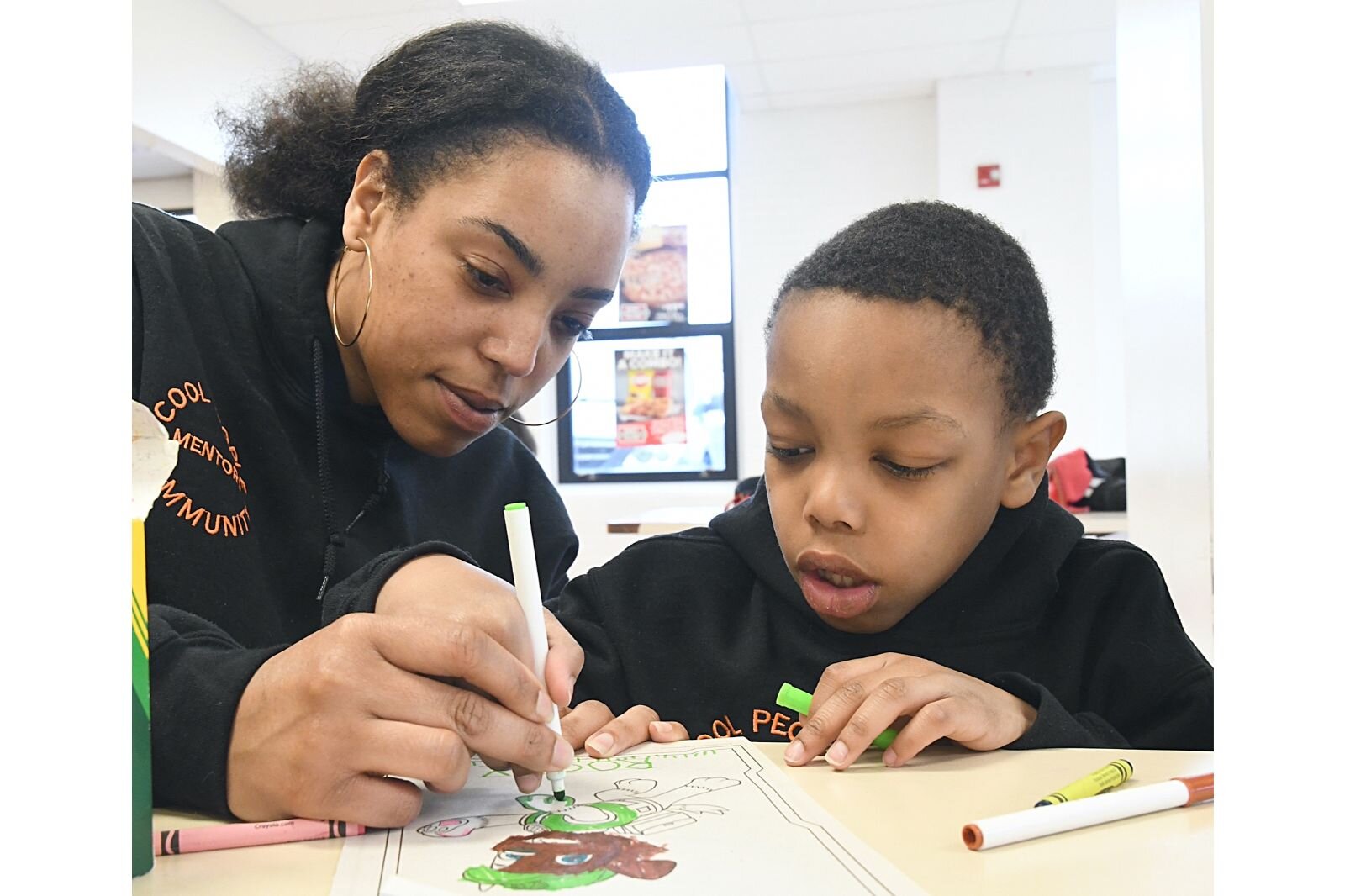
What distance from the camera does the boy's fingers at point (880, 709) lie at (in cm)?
66

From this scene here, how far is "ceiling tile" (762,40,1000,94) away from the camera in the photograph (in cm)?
496

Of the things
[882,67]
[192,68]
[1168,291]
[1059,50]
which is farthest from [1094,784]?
[1059,50]

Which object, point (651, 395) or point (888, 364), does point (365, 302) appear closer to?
point (888, 364)

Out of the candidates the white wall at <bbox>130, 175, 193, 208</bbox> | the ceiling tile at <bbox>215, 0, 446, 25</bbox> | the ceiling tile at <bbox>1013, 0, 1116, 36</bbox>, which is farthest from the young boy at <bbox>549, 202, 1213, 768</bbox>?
the white wall at <bbox>130, 175, 193, 208</bbox>

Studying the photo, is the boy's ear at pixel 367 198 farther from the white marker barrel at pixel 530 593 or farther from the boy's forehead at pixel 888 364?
the white marker barrel at pixel 530 593

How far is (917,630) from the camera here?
3.31 ft

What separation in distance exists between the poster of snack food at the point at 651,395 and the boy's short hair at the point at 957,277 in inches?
183

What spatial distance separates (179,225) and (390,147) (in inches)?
9.6

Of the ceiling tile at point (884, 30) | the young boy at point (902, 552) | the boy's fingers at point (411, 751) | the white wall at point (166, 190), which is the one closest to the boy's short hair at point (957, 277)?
the young boy at point (902, 552)

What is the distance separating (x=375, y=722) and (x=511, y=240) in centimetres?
59

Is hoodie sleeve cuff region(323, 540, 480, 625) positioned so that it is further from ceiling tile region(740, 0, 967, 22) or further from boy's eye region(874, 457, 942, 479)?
ceiling tile region(740, 0, 967, 22)

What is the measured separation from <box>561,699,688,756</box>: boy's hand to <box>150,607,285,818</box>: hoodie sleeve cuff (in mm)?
228
